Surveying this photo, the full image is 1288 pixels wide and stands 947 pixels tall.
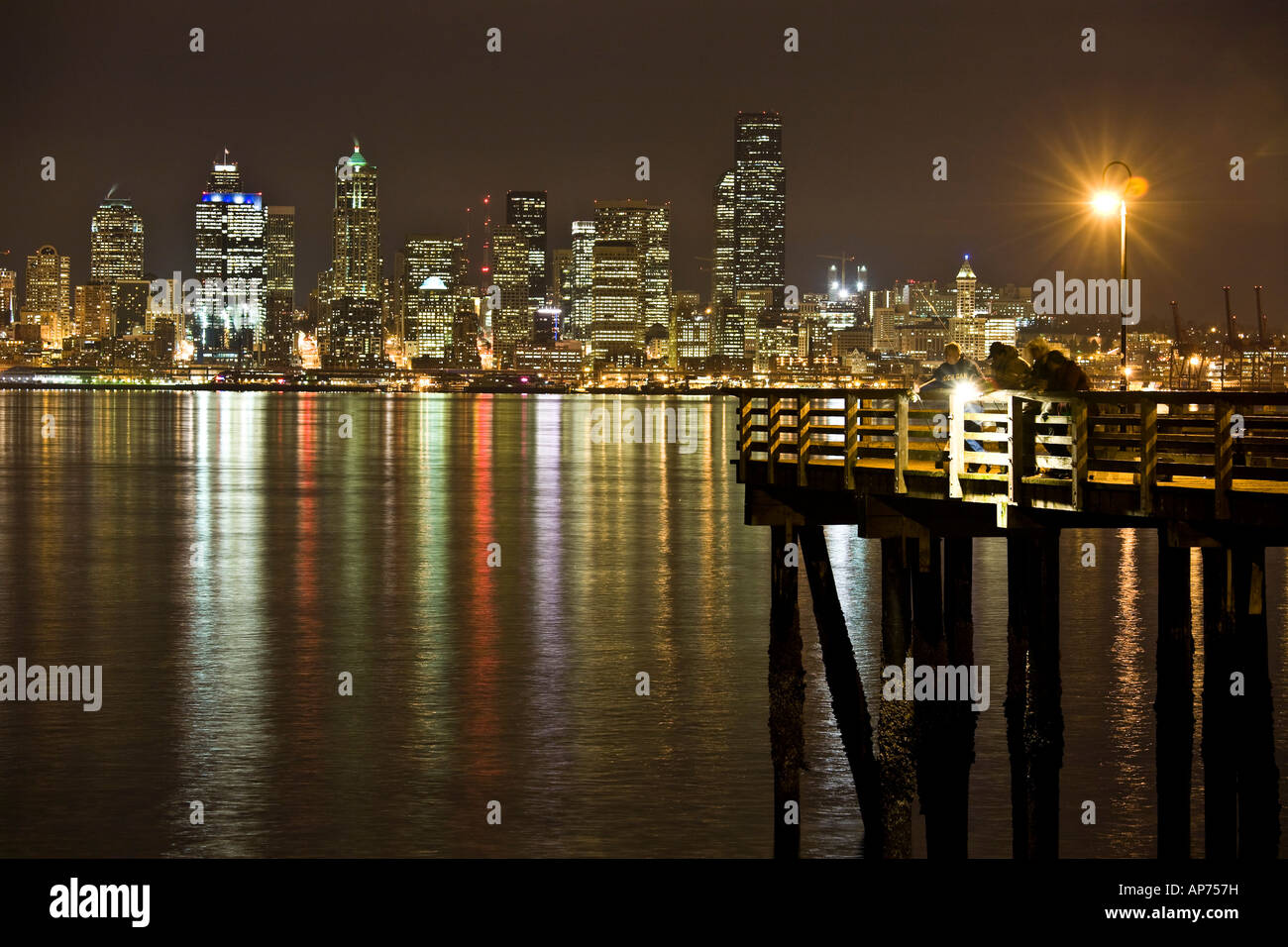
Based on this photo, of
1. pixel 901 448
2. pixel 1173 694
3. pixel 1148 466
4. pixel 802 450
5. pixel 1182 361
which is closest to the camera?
pixel 1148 466

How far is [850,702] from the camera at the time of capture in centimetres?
2575

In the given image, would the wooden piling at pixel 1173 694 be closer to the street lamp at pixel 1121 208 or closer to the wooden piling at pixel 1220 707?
the wooden piling at pixel 1220 707

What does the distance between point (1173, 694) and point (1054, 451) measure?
3.61m

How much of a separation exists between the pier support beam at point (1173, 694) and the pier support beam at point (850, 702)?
5.67m

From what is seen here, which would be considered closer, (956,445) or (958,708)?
(956,445)

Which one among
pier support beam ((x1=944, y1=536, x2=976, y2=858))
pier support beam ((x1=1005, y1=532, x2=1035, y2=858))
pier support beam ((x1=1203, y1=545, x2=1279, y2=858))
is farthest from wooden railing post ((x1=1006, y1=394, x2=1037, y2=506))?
pier support beam ((x1=944, y1=536, x2=976, y2=858))

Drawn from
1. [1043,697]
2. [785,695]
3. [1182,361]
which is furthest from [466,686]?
[1182,361]

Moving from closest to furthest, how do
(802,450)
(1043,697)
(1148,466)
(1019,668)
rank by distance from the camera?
1. (1148,466)
2. (1043,697)
3. (1019,668)
4. (802,450)

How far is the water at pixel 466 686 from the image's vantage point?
89.8 feet

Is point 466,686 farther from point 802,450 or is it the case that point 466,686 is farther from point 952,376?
point 952,376

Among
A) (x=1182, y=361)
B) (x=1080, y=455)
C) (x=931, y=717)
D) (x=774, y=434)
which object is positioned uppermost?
(x=1182, y=361)

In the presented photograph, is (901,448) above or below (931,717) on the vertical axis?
above
